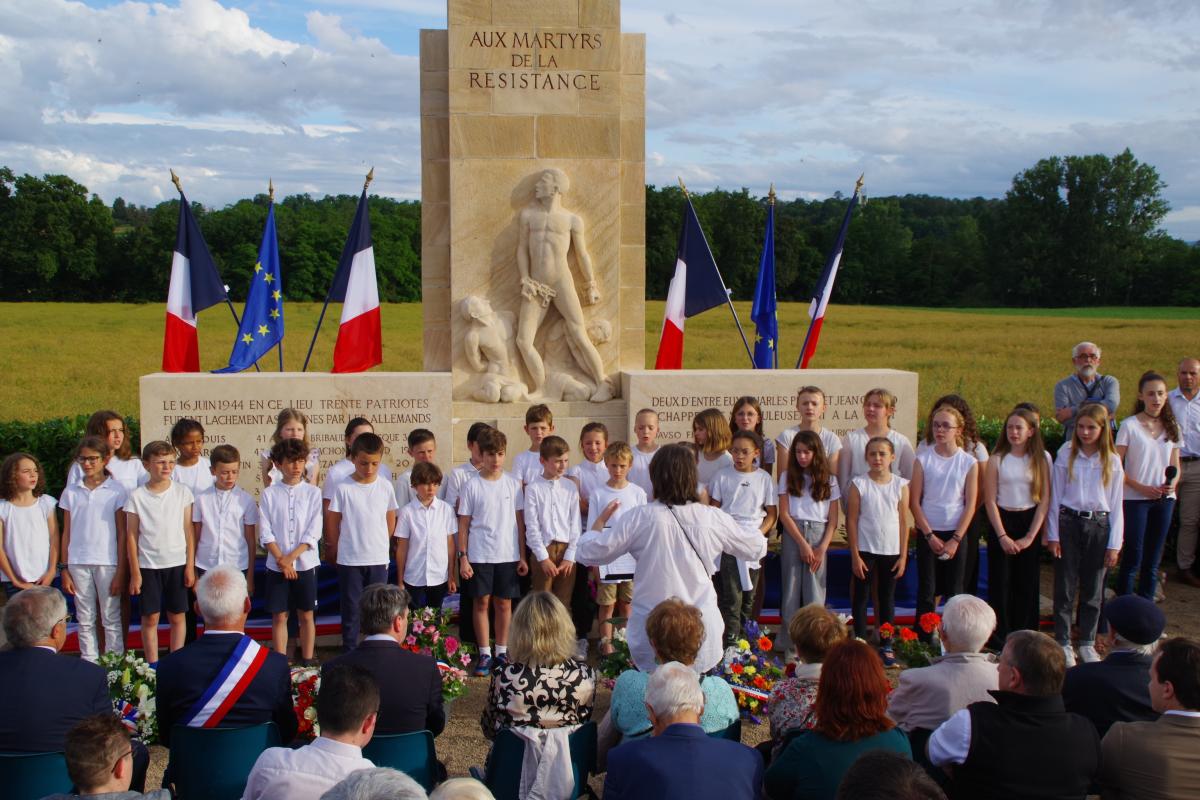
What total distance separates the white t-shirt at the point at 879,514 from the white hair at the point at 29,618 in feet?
17.2

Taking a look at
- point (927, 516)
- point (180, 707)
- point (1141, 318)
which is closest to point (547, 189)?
point (927, 516)

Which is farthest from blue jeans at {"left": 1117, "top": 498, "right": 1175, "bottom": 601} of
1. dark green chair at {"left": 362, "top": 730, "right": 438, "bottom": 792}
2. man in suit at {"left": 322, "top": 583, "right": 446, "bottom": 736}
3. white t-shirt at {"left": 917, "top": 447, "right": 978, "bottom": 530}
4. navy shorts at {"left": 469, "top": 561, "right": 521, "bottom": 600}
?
dark green chair at {"left": 362, "top": 730, "right": 438, "bottom": 792}

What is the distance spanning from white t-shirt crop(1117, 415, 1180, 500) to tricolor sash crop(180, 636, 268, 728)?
270 inches

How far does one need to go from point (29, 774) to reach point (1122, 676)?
4.43 meters

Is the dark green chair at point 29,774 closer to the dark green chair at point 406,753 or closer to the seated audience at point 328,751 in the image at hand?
the seated audience at point 328,751

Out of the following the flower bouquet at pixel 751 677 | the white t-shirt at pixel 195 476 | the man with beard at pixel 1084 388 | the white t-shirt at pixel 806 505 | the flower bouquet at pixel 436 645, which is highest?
the man with beard at pixel 1084 388

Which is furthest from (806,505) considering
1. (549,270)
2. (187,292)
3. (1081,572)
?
(187,292)

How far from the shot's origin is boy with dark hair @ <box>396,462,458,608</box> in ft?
24.4

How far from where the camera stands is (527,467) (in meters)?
8.33

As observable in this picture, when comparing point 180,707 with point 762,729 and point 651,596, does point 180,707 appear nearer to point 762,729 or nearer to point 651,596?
point 651,596

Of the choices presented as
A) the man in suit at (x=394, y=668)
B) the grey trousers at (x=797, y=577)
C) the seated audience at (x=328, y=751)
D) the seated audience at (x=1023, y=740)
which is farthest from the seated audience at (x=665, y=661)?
the grey trousers at (x=797, y=577)

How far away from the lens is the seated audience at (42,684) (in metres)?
4.30

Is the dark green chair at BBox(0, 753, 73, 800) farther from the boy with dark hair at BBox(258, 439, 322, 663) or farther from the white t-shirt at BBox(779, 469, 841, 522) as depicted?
the white t-shirt at BBox(779, 469, 841, 522)

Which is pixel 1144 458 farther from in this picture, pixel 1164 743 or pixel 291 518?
pixel 291 518
